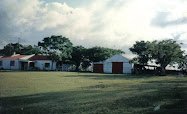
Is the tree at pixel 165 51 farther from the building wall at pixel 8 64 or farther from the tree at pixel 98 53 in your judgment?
the building wall at pixel 8 64

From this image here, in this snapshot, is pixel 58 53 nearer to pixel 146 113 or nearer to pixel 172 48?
pixel 172 48

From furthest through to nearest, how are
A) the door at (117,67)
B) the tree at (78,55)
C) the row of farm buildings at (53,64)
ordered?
the tree at (78,55) → the door at (117,67) → the row of farm buildings at (53,64)

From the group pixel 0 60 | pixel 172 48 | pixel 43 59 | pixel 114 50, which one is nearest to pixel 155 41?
pixel 172 48

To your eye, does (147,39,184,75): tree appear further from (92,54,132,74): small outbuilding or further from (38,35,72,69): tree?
(38,35,72,69): tree

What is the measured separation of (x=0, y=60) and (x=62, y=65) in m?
15.9

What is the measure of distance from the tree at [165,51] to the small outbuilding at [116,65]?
6846 millimetres

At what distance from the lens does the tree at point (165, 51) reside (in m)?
23.4

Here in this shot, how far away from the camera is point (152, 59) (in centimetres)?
2553

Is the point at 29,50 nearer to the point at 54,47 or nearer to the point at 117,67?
the point at 54,47

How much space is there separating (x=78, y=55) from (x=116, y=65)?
51.2 ft

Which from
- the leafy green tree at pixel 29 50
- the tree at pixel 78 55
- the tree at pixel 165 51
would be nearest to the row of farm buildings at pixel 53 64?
the tree at pixel 78 55

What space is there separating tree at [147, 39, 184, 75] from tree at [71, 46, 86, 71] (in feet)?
74.8

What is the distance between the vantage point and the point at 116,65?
32.1 metres

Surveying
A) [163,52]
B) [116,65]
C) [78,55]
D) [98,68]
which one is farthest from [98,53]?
[163,52]
